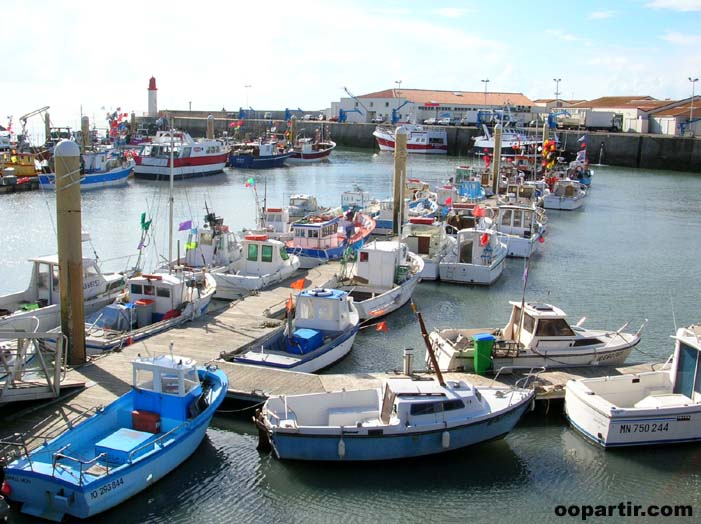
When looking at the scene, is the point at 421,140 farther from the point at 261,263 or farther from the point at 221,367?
the point at 221,367

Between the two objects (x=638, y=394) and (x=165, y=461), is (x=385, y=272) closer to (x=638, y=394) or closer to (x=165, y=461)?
(x=638, y=394)

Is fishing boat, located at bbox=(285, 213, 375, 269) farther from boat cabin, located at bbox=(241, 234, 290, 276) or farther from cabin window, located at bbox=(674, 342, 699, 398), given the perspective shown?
cabin window, located at bbox=(674, 342, 699, 398)

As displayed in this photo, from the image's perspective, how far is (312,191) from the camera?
6338 centimetres

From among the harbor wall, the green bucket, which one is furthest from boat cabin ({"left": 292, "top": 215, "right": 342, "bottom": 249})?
the harbor wall

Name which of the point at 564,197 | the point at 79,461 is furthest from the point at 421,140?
the point at 79,461

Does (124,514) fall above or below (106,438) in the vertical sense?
below

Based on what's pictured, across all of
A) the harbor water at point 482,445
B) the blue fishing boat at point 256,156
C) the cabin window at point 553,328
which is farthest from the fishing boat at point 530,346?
the blue fishing boat at point 256,156

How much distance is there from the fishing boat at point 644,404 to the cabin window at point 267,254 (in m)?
12.6

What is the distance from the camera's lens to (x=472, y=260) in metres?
31.3

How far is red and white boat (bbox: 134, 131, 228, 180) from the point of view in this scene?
66.8m

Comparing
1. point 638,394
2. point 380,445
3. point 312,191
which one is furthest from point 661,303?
point 312,191

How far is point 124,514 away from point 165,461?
3.78 feet

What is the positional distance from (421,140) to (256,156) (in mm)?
32368

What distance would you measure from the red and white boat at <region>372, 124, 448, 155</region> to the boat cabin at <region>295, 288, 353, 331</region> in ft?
282
